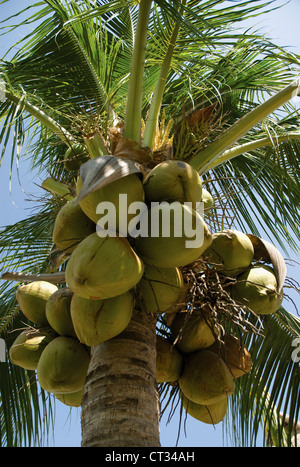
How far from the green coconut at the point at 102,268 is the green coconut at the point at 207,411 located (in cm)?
→ 82

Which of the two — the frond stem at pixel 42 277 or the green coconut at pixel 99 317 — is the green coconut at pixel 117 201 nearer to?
the green coconut at pixel 99 317

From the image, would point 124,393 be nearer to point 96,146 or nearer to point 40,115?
point 96,146

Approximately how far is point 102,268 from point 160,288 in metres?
0.32

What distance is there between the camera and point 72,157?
8.21 feet

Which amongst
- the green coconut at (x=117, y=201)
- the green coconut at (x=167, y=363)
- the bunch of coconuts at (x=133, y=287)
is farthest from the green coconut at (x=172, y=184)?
the green coconut at (x=167, y=363)

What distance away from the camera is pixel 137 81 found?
2279 mm

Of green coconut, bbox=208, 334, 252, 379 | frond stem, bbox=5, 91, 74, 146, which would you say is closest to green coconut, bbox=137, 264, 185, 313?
green coconut, bbox=208, 334, 252, 379

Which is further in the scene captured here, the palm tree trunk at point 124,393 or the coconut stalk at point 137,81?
the coconut stalk at point 137,81

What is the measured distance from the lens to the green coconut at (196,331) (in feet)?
6.36

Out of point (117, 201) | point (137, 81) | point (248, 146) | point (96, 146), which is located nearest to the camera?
point (117, 201)

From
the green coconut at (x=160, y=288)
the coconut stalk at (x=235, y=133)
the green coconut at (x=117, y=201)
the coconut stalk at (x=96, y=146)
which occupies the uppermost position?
the coconut stalk at (x=235, y=133)

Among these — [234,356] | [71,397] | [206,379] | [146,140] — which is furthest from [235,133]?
[71,397]
